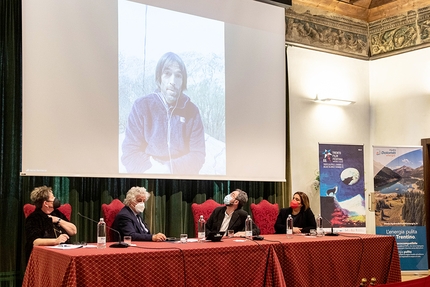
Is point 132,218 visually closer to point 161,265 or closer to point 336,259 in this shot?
point 161,265

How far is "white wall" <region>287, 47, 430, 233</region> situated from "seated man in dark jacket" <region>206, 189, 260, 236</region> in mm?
2751

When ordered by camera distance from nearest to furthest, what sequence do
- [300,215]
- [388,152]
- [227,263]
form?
[227,263], [300,215], [388,152]

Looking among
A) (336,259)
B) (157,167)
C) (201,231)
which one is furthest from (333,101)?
(201,231)

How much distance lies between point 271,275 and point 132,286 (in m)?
1.35

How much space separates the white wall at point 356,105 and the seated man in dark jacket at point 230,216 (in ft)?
9.02

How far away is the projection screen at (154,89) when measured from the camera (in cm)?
584

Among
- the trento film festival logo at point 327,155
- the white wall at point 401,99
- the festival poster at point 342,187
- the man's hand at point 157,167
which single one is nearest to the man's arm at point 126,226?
the man's hand at point 157,167

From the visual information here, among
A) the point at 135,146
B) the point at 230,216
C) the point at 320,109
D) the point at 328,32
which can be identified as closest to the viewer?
the point at 230,216

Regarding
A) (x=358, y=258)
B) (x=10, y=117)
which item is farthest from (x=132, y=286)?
(x=10, y=117)

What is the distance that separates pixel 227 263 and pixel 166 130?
256 cm

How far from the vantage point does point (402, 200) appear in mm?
8422

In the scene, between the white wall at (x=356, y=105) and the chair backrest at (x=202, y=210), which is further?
the white wall at (x=356, y=105)

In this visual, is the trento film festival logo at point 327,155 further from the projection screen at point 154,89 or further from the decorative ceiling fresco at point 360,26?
the decorative ceiling fresco at point 360,26

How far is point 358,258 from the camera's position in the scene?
5.43 m
